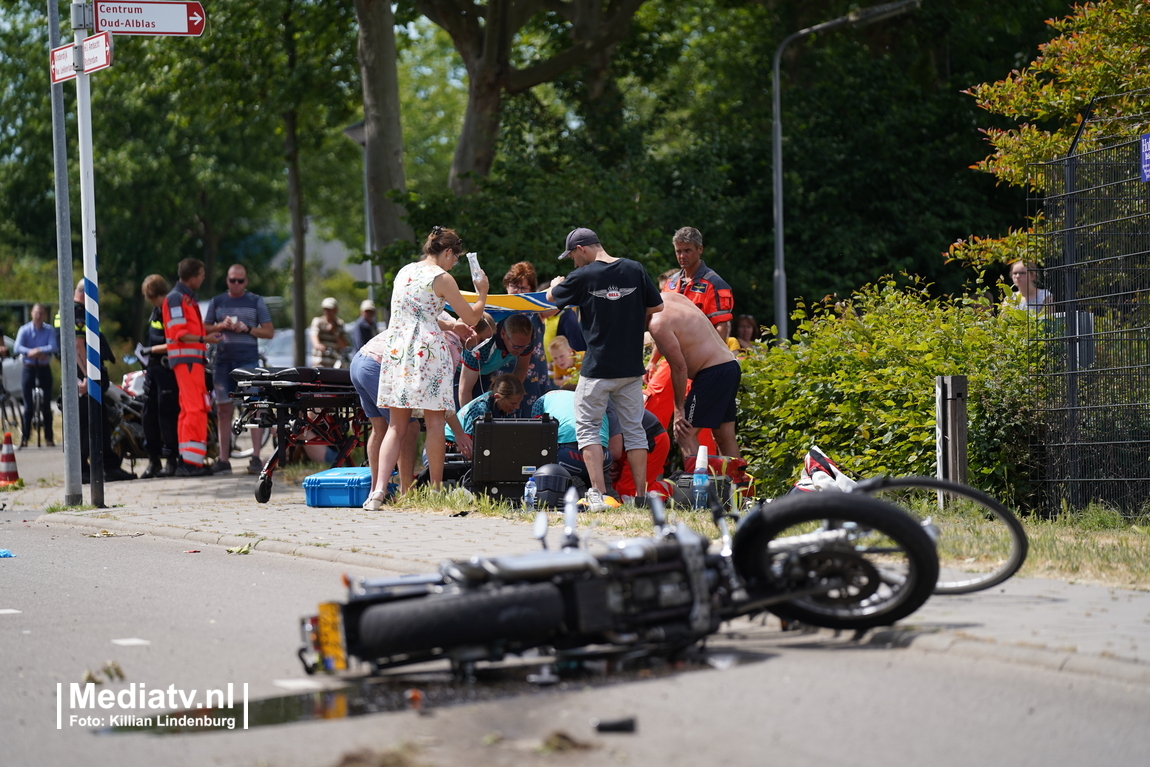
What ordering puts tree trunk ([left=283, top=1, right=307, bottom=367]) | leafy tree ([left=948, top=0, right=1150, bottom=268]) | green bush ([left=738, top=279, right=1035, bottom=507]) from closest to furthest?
green bush ([left=738, top=279, right=1035, bottom=507]) → leafy tree ([left=948, top=0, right=1150, bottom=268]) → tree trunk ([left=283, top=1, right=307, bottom=367])

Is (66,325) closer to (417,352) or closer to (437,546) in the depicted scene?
(417,352)

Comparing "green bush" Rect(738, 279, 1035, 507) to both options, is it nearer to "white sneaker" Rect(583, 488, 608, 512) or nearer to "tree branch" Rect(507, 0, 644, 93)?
"white sneaker" Rect(583, 488, 608, 512)

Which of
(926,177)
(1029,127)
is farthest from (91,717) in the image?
(926,177)

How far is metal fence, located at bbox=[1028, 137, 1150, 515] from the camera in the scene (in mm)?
9383

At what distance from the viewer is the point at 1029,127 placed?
12875mm

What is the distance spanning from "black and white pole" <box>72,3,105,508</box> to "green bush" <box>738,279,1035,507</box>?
5519mm

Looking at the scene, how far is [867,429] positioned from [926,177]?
56.5 feet

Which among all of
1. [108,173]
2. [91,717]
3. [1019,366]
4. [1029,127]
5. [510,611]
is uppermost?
[108,173]

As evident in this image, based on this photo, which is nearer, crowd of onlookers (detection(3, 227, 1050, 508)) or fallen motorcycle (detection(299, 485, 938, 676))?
fallen motorcycle (detection(299, 485, 938, 676))

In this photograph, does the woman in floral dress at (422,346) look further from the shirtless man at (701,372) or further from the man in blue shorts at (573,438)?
the shirtless man at (701,372)

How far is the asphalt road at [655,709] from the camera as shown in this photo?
4348 millimetres

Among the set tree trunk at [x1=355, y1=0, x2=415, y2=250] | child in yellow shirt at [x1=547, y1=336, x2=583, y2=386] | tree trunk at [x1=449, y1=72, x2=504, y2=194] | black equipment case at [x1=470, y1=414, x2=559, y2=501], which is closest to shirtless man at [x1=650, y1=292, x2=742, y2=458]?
black equipment case at [x1=470, y1=414, x2=559, y2=501]

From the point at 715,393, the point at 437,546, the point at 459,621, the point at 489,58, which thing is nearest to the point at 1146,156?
the point at 715,393

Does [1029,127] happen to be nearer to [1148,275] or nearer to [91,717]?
[1148,275]
